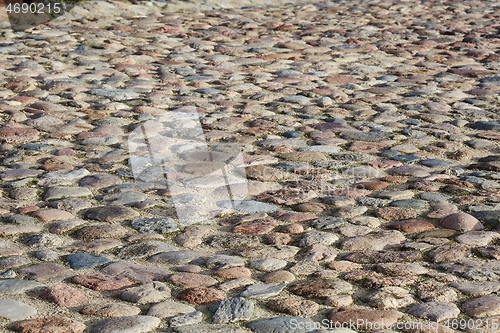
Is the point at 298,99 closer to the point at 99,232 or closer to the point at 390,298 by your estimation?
the point at 99,232

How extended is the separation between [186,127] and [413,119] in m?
1.39

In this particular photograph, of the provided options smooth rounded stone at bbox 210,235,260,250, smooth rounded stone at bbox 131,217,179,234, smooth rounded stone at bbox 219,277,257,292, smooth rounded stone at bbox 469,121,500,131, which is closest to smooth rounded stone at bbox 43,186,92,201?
smooth rounded stone at bbox 131,217,179,234

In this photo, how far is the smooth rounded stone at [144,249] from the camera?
3.18 metres

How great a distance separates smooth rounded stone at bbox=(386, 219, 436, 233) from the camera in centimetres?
342

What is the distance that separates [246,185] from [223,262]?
0.94m

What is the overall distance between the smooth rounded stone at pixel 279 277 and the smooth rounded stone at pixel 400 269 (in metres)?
0.32

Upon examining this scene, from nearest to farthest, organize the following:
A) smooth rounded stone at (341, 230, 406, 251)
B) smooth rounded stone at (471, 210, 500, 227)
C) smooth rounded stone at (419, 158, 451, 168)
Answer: smooth rounded stone at (341, 230, 406, 251)
smooth rounded stone at (471, 210, 500, 227)
smooth rounded stone at (419, 158, 451, 168)

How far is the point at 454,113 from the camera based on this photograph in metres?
5.33

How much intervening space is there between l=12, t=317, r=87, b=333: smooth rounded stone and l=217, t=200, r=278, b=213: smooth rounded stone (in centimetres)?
125

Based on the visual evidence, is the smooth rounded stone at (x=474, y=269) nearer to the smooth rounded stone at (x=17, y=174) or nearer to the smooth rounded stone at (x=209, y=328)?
the smooth rounded stone at (x=209, y=328)

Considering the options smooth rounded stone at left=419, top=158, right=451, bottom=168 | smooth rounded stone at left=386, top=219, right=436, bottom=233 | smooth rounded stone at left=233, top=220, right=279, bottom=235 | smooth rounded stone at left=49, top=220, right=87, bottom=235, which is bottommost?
smooth rounded stone at left=419, top=158, right=451, bottom=168

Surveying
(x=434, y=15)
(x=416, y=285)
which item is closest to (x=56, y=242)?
(x=416, y=285)

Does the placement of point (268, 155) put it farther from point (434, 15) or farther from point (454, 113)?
point (434, 15)

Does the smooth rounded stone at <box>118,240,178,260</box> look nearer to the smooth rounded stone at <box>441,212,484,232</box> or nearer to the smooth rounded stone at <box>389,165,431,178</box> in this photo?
the smooth rounded stone at <box>441,212,484,232</box>
